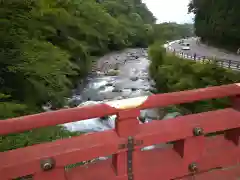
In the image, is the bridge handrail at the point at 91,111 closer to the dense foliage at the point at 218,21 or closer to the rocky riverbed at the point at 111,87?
the rocky riverbed at the point at 111,87

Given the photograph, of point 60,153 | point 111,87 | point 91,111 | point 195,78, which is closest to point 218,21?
point 195,78

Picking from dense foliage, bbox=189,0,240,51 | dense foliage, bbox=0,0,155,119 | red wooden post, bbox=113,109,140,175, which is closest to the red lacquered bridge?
red wooden post, bbox=113,109,140,175

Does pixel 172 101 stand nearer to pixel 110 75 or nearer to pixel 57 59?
pixel 57 59

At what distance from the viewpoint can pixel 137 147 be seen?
8.49ft

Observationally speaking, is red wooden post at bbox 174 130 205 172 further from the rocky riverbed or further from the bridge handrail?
the rocky riverbed

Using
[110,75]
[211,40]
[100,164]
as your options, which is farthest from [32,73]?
[211,40]

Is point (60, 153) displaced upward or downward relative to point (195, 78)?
upward

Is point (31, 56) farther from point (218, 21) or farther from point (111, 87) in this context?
point (218, 21)

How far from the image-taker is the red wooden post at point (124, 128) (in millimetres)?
2457

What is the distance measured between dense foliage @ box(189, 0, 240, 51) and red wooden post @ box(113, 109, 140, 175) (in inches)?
774

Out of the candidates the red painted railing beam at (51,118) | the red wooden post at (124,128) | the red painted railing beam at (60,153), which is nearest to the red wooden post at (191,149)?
the red wooden post at (124,128)

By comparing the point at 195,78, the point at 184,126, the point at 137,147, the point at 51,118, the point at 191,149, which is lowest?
the point at 195,78

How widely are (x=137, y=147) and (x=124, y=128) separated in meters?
0.23

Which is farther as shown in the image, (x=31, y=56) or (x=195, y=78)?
(x=195, y=78)
